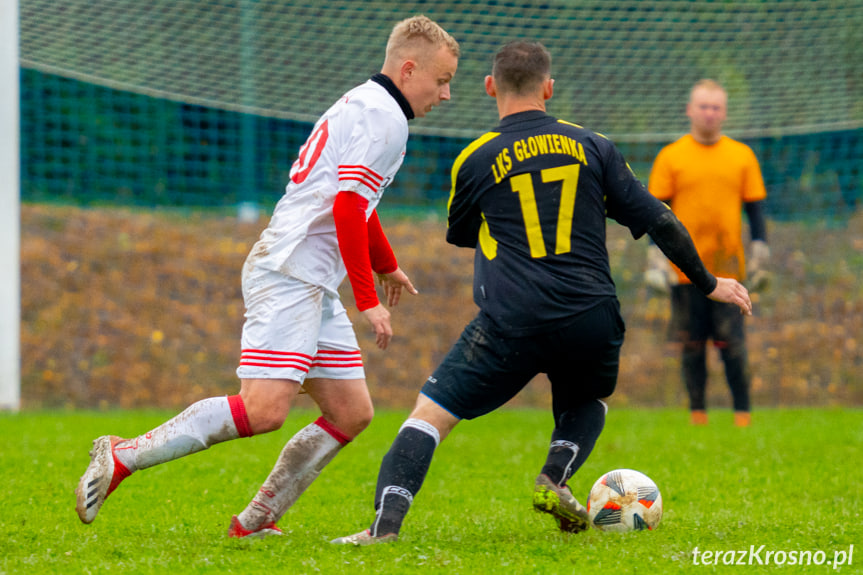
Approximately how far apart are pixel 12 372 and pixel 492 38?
5.99 m

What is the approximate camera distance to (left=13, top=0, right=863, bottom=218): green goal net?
431 inches

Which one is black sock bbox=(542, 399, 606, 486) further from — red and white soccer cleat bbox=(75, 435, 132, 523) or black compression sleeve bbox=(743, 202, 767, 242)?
black compression sleeve bbox=(743, 202, 767, 242)

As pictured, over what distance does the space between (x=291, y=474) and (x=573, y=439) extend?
3.57 ft

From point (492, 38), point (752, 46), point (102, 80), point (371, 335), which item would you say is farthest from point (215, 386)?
point (752, 46)

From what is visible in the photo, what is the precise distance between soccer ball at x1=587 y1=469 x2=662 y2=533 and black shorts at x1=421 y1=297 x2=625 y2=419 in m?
0.63

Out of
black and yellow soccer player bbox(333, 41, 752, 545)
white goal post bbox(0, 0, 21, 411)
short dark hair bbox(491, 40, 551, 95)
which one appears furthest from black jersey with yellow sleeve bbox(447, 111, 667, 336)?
white goal post bbox(0, 0, 21, 411)

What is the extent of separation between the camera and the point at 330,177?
4.03m

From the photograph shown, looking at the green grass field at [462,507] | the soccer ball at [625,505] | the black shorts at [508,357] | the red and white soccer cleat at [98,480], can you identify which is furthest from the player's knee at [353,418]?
the soccer ball at [625,505]

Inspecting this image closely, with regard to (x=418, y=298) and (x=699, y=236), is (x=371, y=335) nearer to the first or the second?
(x=418, y=298)

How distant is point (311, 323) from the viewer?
3.94 meters

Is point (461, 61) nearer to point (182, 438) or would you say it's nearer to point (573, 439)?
point (573, 439)

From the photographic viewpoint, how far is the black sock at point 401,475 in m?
3.78

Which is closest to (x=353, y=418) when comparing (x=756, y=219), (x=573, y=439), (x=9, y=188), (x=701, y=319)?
(x=573, y=439)

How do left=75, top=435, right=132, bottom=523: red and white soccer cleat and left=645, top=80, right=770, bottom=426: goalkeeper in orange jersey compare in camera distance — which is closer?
left=75, top=435, right=132, bottom=523: red and white soccer cleat
